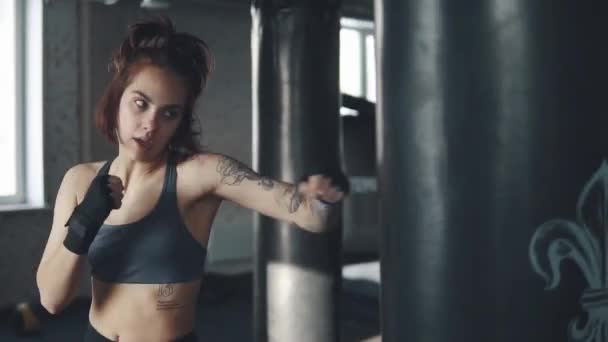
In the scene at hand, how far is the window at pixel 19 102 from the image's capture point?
11.4 ft

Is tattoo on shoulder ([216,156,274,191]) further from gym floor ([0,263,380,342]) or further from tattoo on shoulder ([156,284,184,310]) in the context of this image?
gym floor ([0,263,380,342])

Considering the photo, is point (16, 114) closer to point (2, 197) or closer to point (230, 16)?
point (2, 197)

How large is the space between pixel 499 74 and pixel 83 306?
3.22 meters

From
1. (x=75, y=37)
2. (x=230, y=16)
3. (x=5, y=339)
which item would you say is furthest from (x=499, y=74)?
(x=230, y=16)

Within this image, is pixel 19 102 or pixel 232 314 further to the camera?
pixel 19 102

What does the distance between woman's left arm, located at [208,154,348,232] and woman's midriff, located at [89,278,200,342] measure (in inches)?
7.0

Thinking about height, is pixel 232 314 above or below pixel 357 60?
below

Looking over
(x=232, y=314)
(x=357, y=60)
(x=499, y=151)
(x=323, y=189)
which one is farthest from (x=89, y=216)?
(x=357, y=60)

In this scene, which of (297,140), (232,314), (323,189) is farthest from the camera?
(232,314)

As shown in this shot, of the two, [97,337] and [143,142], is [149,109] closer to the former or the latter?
[143,142]

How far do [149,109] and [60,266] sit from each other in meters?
0.26

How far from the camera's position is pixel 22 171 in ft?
11.7

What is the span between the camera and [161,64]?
98 cm

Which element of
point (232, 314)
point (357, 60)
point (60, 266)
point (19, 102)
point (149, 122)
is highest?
point (357, 60)
